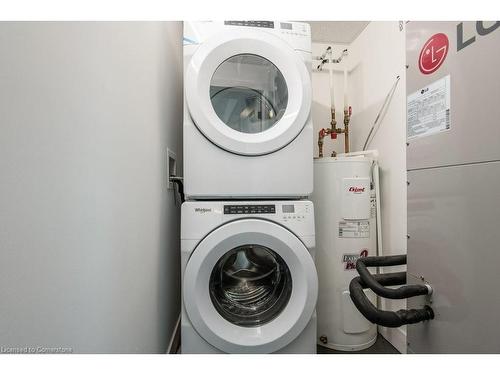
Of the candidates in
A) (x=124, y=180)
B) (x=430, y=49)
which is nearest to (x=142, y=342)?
(x=124, y=180)

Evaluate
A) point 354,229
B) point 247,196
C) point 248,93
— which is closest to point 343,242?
point 354,229

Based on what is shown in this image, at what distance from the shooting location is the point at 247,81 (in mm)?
1152

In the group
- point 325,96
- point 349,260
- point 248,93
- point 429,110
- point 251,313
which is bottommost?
point 251,313

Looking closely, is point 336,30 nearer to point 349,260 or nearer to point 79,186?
point 349,260

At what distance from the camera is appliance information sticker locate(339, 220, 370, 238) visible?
1246 mm

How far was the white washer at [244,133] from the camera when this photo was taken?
0.97 m

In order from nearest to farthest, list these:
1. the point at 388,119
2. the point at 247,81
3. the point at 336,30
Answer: the point at 247,81, the point at 388,119, the point at 336,30

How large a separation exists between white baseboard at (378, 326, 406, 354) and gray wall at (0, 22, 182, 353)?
116 centimetres

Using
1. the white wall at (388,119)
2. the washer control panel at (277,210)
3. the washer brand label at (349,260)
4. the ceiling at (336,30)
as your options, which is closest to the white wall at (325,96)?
the ceiling at (336,30)

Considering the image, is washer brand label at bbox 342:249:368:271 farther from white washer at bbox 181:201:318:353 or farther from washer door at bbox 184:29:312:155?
washer door at bbox 184:29:312:155

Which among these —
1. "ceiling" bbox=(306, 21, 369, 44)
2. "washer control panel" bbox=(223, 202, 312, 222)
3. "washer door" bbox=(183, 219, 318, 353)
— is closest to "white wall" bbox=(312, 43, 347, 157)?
"ceiling" bbox=(306, 21, 369, 44)

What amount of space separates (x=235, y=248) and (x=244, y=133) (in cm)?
47

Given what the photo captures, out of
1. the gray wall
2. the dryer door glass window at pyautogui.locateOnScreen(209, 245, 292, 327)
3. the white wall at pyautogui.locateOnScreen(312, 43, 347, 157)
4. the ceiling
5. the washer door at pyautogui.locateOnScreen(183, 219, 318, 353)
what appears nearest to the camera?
the gray wall

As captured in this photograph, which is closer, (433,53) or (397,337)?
(433,53)
